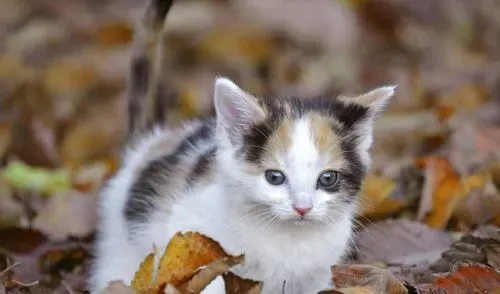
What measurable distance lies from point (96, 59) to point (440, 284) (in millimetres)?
4951

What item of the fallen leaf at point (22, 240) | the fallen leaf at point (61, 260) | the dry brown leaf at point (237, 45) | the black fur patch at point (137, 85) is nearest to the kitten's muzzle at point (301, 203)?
the fallen leaf at point (61, 260)

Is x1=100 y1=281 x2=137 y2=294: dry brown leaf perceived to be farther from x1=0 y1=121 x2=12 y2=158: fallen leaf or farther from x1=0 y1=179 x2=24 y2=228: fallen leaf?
x1=0 y1=121 x2=12 y2=158: fallen leaf

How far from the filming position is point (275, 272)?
3.28 m

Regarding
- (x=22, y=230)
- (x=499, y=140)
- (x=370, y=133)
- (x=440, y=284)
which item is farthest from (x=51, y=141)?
(x=440, y=284)

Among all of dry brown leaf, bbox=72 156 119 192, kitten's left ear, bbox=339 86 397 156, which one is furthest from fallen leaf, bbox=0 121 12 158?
kitten's left ear, bbox=339 86 397 156

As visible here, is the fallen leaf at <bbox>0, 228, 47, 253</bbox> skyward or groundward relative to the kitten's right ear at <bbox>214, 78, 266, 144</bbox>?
groundward

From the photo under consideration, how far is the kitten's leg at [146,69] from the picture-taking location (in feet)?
14.2

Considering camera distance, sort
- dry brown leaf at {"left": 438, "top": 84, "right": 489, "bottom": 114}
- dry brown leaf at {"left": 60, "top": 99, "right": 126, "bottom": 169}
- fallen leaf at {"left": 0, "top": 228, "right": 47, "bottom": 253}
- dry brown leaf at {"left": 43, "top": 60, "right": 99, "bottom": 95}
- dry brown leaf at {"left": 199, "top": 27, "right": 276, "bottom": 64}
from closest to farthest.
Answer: fallen leaf at {"left": 0, "top": 228, "right": 47, "bottom": 253}, dry brown leaf at {"left": 60, "top": 99, "right": 126, "bottom": 169}, dry brown leaf at {"left": 438, "top": 84, "right": 489, "bottom": 114}, dry brown leaf at {"left": 43, "top": 60, "right": 99, "bottom": 95}, dry brown leaf at {"left": 199, "top": 27, "right": 276, "bottom": 64}

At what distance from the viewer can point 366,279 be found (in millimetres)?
3084

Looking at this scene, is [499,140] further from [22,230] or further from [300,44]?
[300,44]

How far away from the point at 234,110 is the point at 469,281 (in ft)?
2.92

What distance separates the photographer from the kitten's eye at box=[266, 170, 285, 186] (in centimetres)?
317

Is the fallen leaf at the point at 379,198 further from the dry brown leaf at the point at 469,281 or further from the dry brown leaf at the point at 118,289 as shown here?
the dry brown leaf at the point at 118,289

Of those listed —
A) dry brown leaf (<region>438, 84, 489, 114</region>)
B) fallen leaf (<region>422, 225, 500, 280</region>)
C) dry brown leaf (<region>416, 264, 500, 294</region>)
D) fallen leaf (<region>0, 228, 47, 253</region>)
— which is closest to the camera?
dry brown leaf (<region>416, 264, 500, 294</region>)
